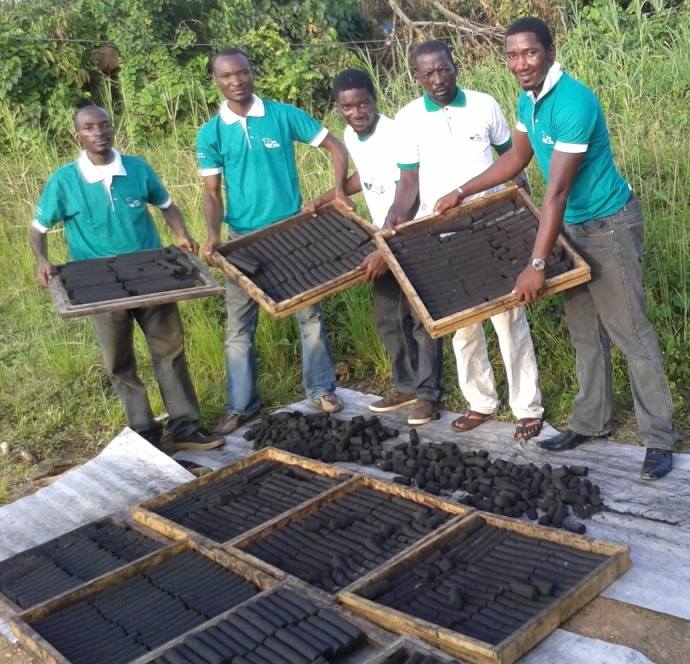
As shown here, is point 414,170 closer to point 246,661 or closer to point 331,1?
point 246,661

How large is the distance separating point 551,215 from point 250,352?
8.61ft

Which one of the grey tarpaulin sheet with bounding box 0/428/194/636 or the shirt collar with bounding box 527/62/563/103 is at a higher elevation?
the shirt collar with bounding box 527/62/563/103

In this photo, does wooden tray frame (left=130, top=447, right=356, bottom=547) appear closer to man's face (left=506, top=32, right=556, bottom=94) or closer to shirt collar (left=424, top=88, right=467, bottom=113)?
shirt collar (left=424, top=88, right=467, bottom=113)

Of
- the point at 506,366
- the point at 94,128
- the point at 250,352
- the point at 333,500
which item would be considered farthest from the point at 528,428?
the point at 94,128

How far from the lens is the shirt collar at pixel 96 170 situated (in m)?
5.55

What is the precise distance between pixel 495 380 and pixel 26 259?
6.03m

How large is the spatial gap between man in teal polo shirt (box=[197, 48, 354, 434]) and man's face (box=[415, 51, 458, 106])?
1.02 m

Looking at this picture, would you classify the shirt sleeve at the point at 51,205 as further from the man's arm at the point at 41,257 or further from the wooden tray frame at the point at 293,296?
the wooden tray frame at the point at 293,296

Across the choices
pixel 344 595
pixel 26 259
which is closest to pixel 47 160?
pixel 26 259

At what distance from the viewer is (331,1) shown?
13148mm

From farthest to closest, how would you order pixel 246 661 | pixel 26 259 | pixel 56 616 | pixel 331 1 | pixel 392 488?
1. pixel 331 1
2. pixel 26 259
3. pixel 392 488
4. pixel 56 616
5. pixel 246 661

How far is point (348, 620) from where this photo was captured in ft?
11.9

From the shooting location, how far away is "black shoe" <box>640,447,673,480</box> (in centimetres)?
461

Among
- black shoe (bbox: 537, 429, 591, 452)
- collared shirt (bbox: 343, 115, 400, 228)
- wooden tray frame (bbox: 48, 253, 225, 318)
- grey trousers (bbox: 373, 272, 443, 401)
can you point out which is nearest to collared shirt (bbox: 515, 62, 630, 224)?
collared shirt (bbox: 343, 115, 400, 228)
